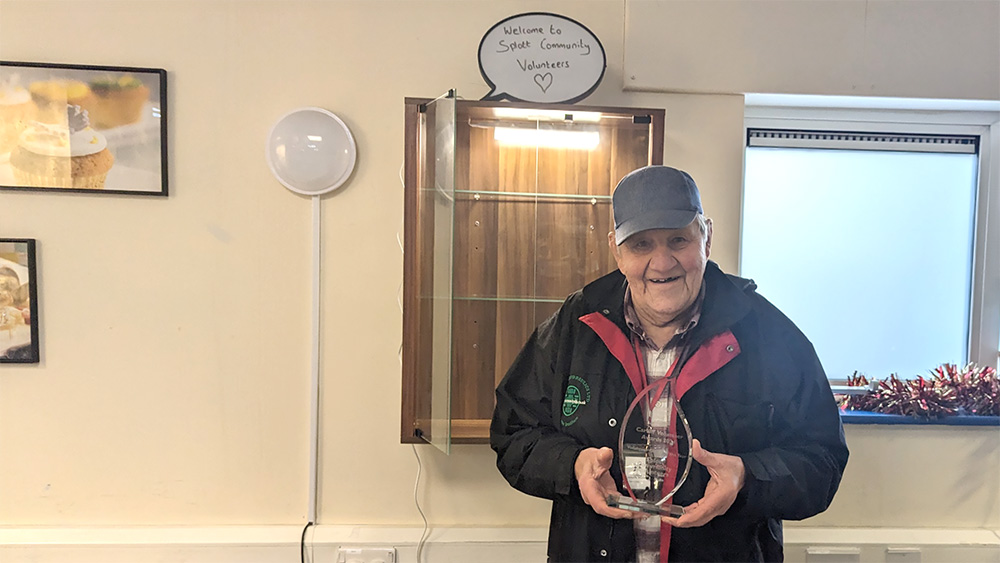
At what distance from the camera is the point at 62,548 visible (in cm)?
161

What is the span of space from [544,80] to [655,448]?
99 cm

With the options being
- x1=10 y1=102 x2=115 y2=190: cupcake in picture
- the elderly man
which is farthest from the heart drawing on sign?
x1=10 y1=102 x2=115 y2=190: cupcake in picture

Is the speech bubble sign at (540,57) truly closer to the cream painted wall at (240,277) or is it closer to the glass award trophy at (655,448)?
the cream painted wall at (240,277)

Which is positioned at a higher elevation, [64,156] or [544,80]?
[544,80]

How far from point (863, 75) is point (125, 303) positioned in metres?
2.27

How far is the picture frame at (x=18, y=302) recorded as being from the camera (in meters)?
1.61

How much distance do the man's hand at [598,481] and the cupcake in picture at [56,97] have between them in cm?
166

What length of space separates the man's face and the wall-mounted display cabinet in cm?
51

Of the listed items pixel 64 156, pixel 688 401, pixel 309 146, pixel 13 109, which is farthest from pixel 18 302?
pixel 688 401

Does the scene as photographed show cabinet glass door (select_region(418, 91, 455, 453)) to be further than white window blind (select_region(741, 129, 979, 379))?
No

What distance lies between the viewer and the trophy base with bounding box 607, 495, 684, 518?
100 centimetres

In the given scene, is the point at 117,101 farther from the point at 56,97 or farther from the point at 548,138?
the point at 548,138

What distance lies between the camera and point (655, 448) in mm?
1046

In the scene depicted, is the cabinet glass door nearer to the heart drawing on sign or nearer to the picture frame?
the heart drawing on sign
